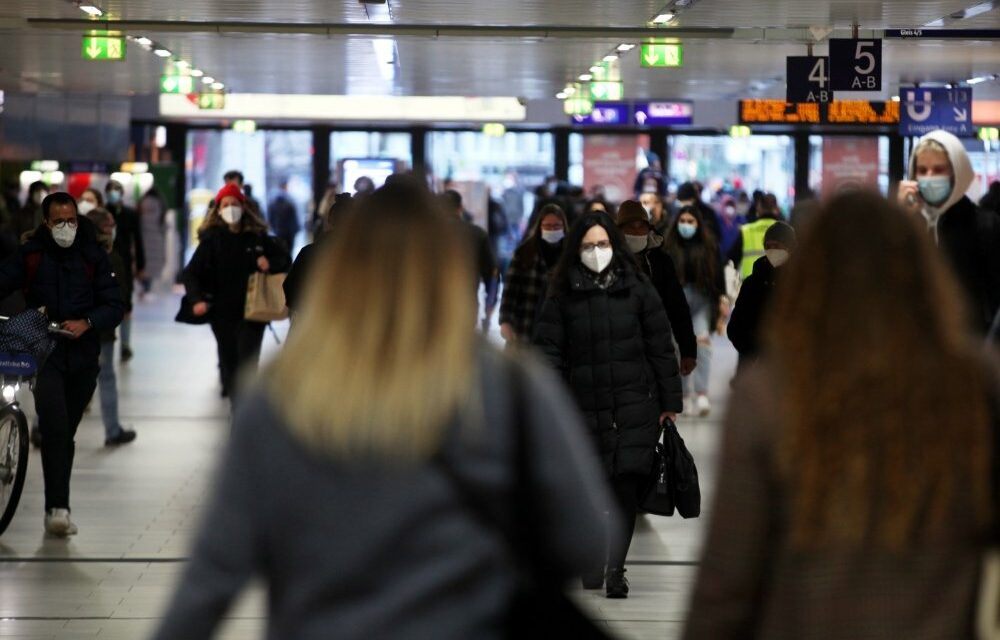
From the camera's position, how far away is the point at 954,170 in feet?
20.2

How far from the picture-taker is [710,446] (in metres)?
11.7

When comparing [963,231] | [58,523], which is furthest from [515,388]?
[58,523]

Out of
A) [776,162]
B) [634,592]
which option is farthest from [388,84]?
[634,592]

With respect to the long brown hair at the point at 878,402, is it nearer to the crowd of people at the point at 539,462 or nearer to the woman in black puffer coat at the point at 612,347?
the crowd of people at the point at 539,462

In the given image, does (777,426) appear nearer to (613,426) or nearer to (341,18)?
(613,426)

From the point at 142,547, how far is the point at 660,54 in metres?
10.6

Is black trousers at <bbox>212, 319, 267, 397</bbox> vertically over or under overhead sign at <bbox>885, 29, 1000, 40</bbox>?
under

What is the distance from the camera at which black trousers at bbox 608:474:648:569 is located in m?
7.06

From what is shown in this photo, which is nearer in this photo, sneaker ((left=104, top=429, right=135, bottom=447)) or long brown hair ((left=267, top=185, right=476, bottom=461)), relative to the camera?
long brown hair ((left=267, top=185, right=476, bottom=461))

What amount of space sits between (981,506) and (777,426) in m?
0.34

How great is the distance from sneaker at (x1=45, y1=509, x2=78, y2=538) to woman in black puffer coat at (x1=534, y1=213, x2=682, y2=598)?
291cm

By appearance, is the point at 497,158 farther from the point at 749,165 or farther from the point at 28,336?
the point at 28,336

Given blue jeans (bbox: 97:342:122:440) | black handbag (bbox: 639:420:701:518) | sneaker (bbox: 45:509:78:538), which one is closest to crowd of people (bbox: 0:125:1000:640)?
black handbag (bbox: 639:420:701:518)

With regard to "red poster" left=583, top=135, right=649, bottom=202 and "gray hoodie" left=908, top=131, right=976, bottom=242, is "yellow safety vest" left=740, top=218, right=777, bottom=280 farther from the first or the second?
"red poster" left=583, top=135, right=649, bottom=202
